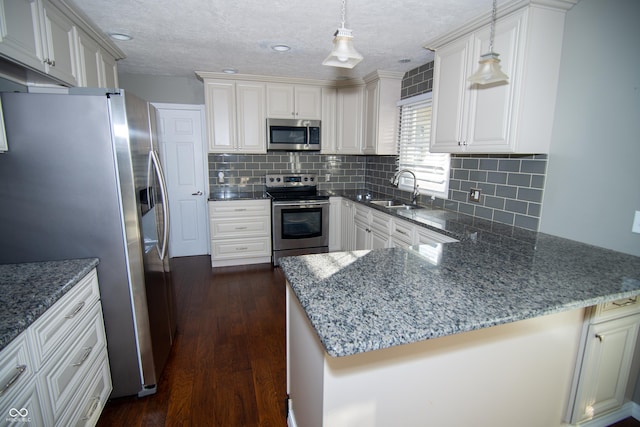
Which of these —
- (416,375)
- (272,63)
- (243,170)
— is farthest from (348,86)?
(416,375)

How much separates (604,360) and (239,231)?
11.4ft

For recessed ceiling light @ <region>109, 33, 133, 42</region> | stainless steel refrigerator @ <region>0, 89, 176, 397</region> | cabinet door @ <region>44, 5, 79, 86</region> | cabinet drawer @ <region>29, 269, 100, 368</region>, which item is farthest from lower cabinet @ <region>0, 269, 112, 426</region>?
recessed ceiling light @ <region>109, 33, 133, 42</region>

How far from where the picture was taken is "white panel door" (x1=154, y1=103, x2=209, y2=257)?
4.12 m

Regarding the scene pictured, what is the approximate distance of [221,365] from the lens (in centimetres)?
218

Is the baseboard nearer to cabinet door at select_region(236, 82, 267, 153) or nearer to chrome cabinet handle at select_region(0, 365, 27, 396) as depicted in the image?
chrome cabinet handle at select_region(0, 365, 27, 396)

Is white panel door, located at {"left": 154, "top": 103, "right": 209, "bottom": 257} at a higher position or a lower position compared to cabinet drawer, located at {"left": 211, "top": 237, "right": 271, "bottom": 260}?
higher

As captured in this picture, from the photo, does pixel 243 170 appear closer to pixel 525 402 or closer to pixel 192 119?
pixel 192 119

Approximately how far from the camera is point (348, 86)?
4.22 m

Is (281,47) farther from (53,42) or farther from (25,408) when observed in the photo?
(25,408)

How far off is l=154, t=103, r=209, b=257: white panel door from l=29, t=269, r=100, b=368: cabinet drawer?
276 cm

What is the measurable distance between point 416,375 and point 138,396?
5.55 feet

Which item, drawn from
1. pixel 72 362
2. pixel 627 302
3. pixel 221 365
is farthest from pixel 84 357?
pixel 627 302

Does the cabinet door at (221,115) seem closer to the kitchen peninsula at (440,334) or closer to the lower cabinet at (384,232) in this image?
the lower cabinet at (384,232)

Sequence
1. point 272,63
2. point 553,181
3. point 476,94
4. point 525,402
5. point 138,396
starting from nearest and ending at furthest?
point 525,402 < point 138,396 < point 553,181 < point 476,94 < point 272,63
